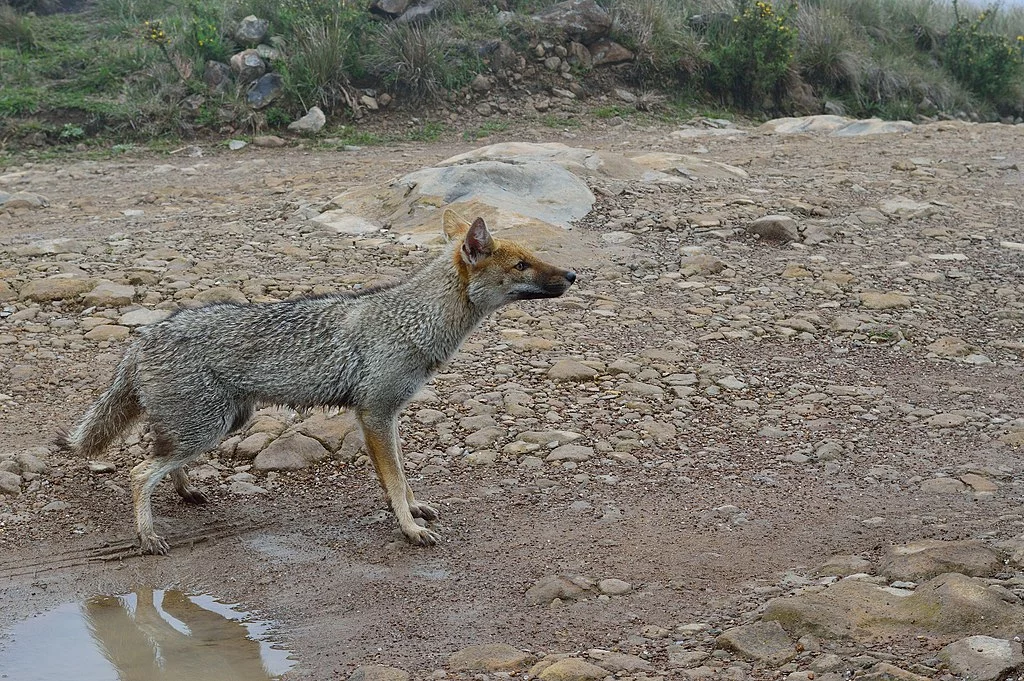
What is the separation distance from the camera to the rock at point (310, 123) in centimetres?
1502

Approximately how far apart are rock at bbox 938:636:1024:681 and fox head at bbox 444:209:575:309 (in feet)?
9.22

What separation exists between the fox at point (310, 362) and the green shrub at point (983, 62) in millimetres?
16615

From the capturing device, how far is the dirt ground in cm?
498

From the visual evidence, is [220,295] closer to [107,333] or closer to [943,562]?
[107,333]

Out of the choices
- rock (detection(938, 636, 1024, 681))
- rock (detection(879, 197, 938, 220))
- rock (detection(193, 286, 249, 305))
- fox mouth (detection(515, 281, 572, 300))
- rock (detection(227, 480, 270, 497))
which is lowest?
rock (detection(193, 286, 249, 305))

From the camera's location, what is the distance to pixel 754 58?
17438 millimetres

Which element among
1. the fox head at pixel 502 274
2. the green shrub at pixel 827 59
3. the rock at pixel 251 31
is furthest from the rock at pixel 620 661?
the green shrub at pixel 827 59

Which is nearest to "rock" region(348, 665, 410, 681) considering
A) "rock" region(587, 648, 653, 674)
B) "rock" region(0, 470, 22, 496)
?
"rock" region(587, 648, 653, 674)

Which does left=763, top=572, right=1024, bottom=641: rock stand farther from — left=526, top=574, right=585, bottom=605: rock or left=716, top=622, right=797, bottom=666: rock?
left=526, top=574, right=585, bottom=605: rock

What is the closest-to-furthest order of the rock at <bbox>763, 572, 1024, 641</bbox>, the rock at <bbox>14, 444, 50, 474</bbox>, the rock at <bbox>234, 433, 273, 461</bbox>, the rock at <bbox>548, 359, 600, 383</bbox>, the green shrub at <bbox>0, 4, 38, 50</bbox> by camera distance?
the rock at <bbox>763, 572, 1024, 641</bbox> < the rock at <bbox>14, 444, 50, 474</bbox> < the rock at <bbox>234, 433, 273, 461</bbox> < the rock at <bbox>548, 359, 600, 383</bbox> < the green shrub at <bbox>0, 4, 38, 50</bbox>

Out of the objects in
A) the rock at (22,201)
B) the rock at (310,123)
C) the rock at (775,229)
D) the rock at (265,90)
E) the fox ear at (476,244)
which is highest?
the fox ear at (476,244)

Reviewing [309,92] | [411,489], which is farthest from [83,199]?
[411,489]

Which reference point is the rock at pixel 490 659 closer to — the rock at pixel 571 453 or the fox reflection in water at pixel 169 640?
the fox reflection in water at pixel 169 640

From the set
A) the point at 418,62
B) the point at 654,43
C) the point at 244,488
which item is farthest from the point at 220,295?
the point at 654,43
